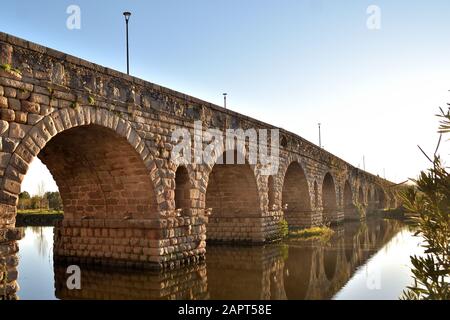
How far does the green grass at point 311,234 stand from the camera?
17250mm

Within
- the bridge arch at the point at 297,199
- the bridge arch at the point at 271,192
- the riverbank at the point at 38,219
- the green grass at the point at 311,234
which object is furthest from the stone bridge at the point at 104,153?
the riverbank at the point at 38,219

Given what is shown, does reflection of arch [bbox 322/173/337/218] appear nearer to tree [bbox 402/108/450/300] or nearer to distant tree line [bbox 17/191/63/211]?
tree [bbox 402/108/450/300]

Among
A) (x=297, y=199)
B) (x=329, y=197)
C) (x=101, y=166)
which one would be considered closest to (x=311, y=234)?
(x=297, y=199)

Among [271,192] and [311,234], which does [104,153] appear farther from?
[311,234]

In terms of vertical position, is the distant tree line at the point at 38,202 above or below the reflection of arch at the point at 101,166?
below

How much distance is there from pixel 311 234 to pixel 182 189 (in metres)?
9.30

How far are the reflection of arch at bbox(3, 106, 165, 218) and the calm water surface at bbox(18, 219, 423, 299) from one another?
5.06 feet

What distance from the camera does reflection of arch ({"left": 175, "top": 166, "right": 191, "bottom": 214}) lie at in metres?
10.8

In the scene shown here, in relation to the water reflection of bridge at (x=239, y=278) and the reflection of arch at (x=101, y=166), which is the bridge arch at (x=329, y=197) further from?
the reflection of arch at (x=101, y=166)

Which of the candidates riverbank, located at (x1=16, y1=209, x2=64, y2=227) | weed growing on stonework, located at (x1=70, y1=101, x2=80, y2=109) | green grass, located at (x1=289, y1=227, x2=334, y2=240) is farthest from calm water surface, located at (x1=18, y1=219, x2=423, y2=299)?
riverbank, located at (x1=16, y1=209, x2=64, y2=227)

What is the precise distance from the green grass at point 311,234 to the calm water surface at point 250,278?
436 centimetres
